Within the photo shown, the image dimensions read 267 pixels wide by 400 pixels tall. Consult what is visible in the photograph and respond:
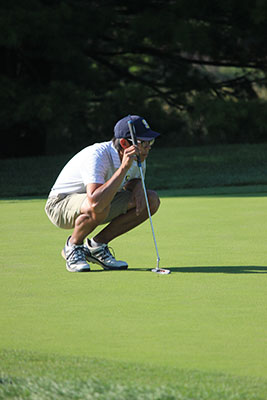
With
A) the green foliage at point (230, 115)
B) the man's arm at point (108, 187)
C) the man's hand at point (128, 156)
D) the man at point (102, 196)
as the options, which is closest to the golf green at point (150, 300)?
the man at point (102, 196)

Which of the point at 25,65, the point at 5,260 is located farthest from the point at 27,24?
the point at 5,260

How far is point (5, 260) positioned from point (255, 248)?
78.7 inches

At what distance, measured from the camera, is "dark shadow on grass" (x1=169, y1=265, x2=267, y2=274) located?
218 inches

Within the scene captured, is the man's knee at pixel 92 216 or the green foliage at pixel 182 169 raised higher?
the man's knee at pixel 92 216

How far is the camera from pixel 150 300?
4.63 meters

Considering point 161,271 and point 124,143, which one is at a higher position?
point 124,143

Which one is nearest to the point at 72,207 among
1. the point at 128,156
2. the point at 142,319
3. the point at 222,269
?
the point at 128,156

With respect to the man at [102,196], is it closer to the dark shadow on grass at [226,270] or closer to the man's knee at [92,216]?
the man's knee at [92,216]

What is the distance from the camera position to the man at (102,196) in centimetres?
551

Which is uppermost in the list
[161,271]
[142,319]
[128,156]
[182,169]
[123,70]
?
[128,156]

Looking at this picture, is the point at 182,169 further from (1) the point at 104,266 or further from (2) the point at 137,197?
(1) the point at 104,266

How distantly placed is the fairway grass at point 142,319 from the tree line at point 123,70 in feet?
27.4

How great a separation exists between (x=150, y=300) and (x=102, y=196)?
3.47ft

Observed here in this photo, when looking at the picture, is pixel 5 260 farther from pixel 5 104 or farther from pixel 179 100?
pixel 179 100
